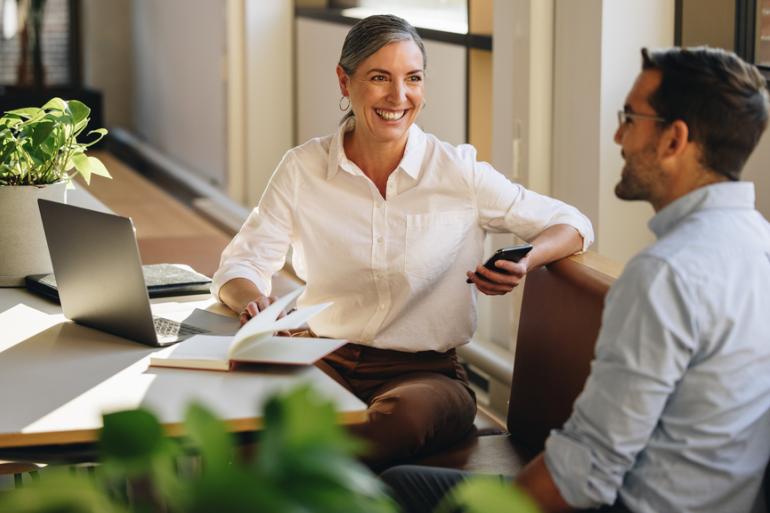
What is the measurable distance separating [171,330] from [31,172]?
0.69m

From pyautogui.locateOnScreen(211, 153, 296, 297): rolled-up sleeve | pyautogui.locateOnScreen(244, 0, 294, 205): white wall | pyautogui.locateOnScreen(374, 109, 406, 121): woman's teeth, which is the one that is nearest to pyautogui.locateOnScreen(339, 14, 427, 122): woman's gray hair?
pyautogui.locateOnScreen(374, 109, 406, 121): woman's teeth

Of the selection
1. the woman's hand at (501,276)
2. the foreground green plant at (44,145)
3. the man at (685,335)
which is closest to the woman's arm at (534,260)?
the woman's hand at (501,276)

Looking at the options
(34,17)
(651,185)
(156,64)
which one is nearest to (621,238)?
(651,185)

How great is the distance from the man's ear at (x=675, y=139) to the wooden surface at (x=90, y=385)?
634 mm

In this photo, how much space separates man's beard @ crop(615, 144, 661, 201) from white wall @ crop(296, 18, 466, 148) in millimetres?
2853

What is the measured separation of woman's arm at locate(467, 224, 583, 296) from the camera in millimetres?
2488

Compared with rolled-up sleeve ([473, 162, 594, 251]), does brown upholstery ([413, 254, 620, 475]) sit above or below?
below

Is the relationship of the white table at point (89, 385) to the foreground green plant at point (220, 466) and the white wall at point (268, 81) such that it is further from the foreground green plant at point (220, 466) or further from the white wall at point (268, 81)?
the white wall at point (268, 81)

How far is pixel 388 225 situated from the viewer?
2766 millimetres

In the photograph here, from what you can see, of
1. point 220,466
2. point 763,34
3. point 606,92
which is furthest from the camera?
point 606,92

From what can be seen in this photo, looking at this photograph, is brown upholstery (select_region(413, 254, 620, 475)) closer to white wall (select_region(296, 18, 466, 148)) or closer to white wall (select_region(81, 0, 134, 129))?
white wall (select_region(296, 18, 466, 148))

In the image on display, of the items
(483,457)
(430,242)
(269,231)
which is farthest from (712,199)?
(269,231)

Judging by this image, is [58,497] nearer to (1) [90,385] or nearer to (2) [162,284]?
(1) [90,385]

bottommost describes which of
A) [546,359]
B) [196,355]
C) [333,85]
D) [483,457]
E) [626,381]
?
[483,457]
